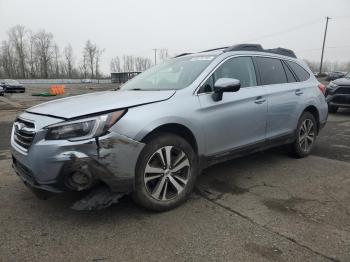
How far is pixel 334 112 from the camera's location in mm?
11336

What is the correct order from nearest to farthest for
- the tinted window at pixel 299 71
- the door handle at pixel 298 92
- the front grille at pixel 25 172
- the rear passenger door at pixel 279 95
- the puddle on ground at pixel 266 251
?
the puddle on ground at pixel 266 251
the front grille at pixel 25 172
the rear passenger door at pixel 279 95
the door handle at pixel 298 92
the tinted window at pixel 299 71

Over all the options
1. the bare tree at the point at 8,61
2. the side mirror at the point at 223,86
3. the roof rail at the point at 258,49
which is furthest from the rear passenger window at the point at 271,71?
the bare tree at the point at 8,61

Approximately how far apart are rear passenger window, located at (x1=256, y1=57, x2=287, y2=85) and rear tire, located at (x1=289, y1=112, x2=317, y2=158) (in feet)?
2.47

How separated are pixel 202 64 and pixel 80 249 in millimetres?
2470

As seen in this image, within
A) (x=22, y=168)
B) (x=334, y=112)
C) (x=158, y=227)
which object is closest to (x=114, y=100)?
(x=22, y=168)

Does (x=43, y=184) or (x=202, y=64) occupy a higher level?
(x=202, y=64)

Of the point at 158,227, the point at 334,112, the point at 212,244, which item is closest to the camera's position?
the point at 212,244

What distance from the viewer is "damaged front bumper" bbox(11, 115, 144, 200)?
279 cm

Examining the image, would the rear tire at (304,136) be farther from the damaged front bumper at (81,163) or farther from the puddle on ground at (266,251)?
the damaged front bumper at (81,163)

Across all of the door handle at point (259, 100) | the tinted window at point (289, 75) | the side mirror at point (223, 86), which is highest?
the tinted window at point (289, 75)

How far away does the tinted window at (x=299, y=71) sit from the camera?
520cm

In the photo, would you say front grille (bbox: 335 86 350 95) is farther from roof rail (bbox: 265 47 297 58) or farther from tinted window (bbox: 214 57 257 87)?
tinted window (bbox: 214 57 257 87)

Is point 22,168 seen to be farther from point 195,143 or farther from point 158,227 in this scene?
point 195,143

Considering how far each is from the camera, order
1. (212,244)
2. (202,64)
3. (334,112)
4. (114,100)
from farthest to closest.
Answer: (334,112) → (202,64) → (114,100) → (212,244)
